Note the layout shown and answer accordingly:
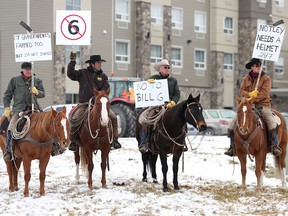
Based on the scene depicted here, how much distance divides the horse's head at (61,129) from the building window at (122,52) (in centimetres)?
3442

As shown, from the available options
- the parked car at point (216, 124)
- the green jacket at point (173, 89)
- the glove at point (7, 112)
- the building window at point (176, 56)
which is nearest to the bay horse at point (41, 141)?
the glove at point (7, 112)

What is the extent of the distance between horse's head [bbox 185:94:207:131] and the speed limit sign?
10.9 ft

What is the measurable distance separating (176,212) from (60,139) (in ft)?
8.29

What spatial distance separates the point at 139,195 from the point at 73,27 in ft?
15.5

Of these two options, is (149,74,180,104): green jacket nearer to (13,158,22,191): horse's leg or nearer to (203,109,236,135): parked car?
(13,158,22,191): horse's leg

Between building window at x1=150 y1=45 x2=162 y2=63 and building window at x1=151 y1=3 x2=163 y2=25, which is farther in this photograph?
building window at x1=150 y1=45 x2=162 y2=63

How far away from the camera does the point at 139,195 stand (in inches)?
524

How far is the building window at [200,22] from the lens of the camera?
177 ft

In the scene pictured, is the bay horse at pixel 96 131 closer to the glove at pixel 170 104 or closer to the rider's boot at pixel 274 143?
the glove at pixel 170 104

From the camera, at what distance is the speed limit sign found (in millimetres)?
15953

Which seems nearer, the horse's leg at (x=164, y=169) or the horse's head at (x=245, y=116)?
the horse's head at (x=245, y=116)

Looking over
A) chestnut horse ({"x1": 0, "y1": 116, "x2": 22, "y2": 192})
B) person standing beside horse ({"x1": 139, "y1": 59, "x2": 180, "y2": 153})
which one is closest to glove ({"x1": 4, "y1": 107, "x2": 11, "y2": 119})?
chestnut horse ({"x1": 0, "y1": 116, "x2": 22, "y2": 192})

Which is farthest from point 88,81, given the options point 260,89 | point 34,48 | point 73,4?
point 73,4

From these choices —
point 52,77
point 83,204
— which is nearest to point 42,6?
point 52,77
